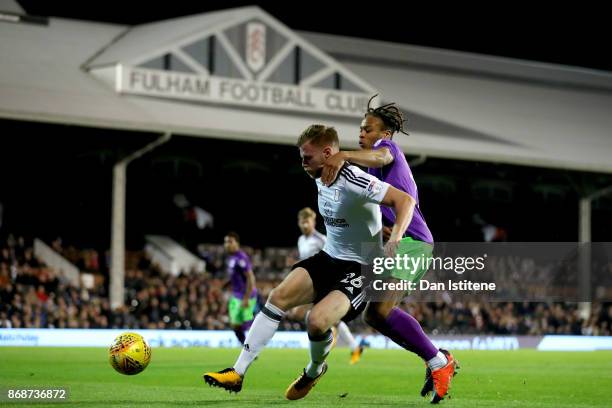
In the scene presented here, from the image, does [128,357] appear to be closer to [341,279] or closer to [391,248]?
[341,279]

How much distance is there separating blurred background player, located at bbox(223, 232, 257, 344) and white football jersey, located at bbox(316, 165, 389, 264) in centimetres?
1029

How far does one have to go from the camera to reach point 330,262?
936cm

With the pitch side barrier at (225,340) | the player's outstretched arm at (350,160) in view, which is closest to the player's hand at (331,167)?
the player's outstretched arm at (350,160)

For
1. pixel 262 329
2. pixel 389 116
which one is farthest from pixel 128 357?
pixel 389 116

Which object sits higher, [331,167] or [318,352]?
[331,167]

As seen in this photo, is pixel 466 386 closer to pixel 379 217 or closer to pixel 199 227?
pixel 379 217

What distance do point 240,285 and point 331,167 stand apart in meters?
11.8

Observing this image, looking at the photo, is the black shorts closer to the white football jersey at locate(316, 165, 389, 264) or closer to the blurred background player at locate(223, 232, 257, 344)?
the white football jersey at locate(316, 165, 389, 264)

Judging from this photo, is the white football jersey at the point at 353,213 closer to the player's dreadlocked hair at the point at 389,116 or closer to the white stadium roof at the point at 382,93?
the player's dreadlocked hair at the point at 389,116

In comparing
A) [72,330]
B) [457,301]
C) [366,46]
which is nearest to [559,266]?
Answer: [457,301]

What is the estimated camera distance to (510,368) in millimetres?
17469

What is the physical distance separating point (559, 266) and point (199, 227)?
10774 millimetres

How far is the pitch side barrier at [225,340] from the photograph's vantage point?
2461 cm

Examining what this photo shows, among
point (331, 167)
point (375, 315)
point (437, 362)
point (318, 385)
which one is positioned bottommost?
point (318, 385)
